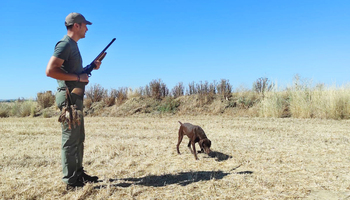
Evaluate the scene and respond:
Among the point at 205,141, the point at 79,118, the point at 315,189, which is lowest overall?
the point at 315,189

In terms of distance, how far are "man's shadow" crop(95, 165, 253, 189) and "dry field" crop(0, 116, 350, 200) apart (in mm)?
15

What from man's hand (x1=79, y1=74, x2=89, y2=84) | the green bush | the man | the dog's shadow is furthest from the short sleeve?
the green bush

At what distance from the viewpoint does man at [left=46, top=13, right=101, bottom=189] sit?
3.33 metres

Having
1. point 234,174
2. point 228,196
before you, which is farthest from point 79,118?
point 234,174

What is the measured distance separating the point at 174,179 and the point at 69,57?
241cm

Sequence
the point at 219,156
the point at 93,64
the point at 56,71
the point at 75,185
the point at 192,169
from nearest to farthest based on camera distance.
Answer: the point at 56,71 < the point at 75,185 < the point at 93,64 < the point at 192,169 < the point at 219,156

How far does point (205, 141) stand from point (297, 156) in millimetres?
2009

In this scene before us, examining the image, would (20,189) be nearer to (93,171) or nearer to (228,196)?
(93,171)

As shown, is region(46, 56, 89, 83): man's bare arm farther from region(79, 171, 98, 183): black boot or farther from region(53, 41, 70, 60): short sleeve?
region(79, 171, 98, 183): black boot

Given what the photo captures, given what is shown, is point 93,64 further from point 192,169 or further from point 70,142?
point 192,169

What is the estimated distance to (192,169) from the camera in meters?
4.58

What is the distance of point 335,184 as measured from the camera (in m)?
3.77

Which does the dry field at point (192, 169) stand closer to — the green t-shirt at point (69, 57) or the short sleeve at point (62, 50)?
the green t-shirt at point (69, 57)

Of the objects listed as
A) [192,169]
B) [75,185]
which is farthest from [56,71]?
[192,169]
